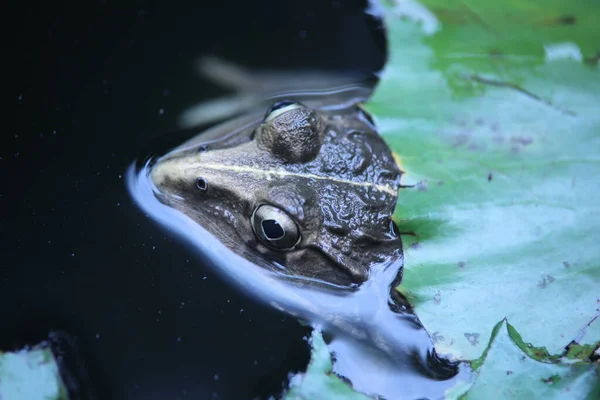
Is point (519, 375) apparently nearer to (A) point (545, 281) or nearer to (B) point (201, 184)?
(A) point (545, 281)

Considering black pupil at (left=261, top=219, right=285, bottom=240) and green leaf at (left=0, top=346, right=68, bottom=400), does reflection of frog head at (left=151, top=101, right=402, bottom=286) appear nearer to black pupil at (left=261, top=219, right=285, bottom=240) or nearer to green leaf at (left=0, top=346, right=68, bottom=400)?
black pupil at (left=261, top=219, right=285, bottom=240)

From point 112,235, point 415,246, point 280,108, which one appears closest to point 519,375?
point 415,246

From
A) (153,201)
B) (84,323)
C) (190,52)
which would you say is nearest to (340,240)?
(153,201)

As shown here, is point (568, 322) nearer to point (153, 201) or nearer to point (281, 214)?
point (281, 214)

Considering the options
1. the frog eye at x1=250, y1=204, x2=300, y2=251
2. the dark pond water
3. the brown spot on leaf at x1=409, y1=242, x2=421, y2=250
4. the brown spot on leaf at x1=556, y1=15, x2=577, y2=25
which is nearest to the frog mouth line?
the frog eye at x1=250, y1=204, x2=300, y2=251

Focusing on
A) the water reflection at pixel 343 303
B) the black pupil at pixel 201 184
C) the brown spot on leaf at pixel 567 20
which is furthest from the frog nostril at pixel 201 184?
the brown spot on leaf at pixel 567 20

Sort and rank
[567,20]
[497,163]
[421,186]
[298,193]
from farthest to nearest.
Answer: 1. [567,20]
2. [497,163]
3. [421,186]
4. [298,193]
